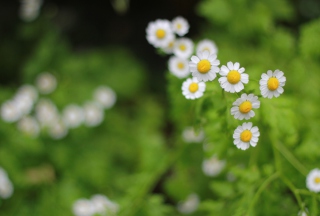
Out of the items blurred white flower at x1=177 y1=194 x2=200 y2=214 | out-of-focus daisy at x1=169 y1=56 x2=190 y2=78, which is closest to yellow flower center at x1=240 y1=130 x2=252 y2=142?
out-of-focus daisy at x1=169 y1=56 x2=190 y2=78

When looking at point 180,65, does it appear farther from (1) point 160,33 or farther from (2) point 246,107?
(2) point 246,107

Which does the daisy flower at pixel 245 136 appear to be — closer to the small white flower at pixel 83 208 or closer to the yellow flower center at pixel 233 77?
the yellow flower center at pixel 233 77

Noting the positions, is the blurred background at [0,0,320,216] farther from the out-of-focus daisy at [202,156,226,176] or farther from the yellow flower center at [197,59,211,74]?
the yellow flower center at [197,59,211,74]

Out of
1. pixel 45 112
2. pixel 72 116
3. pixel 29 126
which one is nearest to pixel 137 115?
pixel 72 116

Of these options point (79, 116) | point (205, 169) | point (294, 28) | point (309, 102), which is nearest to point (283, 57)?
point (309, 102)

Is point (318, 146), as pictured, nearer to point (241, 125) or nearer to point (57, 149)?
point (241, 125)

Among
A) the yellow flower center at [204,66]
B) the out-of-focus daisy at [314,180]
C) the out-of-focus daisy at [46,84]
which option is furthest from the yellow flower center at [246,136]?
the out-of-focus daisy at [46,84]
